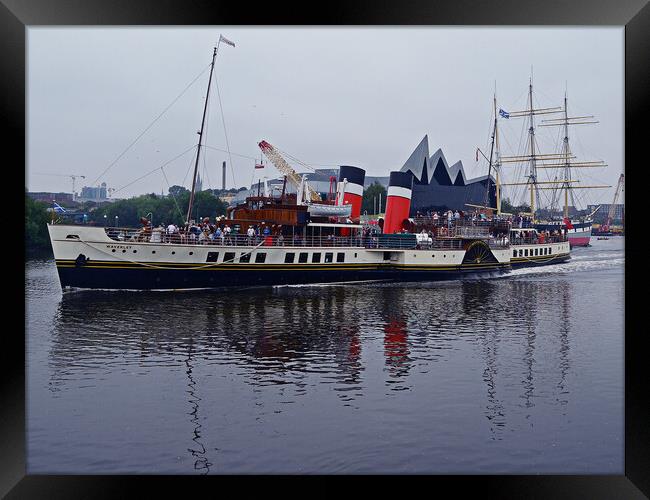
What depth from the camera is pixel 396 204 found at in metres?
39.3

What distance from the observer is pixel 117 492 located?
714 cm

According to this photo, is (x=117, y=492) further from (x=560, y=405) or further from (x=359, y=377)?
(x=560, y=405)

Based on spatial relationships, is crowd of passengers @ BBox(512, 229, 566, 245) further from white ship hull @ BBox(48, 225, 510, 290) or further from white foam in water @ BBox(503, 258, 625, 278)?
white ship hull @ BBox(48, 225, 510, 290)

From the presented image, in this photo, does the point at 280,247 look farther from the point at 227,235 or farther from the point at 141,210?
the point at 141,210

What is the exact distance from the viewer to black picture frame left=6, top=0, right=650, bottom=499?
7.25m

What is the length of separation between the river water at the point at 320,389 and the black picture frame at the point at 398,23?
1.47 m

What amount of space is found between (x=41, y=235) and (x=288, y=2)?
2012 inches

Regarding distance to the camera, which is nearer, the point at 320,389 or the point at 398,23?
the point at 398,23

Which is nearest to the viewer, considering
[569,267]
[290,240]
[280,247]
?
[280,247]

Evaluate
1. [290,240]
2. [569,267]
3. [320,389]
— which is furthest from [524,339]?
[569,267]

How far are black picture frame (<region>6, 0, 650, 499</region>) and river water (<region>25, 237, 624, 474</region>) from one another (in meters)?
1.47

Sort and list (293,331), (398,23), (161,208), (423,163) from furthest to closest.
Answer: (423,163) → (161,208) → (293,331) → (398,23)

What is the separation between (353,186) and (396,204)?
2.91m

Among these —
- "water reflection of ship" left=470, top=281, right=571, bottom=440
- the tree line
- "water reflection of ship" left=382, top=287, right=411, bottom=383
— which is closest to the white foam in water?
"water reflection of ship" left=470, top=281, right=571, bottom=440
